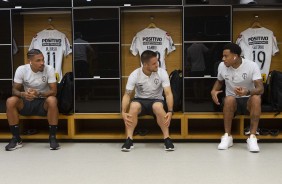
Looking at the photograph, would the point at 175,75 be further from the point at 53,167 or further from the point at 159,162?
the point at 53,167

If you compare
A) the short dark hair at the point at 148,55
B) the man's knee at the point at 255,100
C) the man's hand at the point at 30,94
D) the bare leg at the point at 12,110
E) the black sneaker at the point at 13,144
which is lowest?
the black sneaker at the point at 13,144

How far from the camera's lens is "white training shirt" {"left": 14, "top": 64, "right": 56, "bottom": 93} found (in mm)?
4070

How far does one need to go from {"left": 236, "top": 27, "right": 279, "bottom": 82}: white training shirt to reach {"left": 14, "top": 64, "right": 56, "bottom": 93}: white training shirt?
2446mm

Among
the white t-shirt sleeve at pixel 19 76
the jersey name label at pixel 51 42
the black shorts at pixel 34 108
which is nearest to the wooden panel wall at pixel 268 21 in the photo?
the jersey name label at pixel 51 42

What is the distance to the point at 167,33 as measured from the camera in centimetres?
477

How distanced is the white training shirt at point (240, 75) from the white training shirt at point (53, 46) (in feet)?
6.86

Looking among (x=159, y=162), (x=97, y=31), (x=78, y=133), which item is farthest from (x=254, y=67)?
(x=78, y=133)

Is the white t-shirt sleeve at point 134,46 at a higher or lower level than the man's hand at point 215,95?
higher

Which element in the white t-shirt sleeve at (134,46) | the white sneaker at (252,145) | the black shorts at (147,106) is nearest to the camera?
the white sneaker at (252,145)

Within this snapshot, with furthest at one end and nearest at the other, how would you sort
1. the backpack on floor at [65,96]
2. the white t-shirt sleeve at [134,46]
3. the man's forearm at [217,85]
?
the white t-shirt sleeve at [134,46] < the backpack on floor at [65,96] < the man's forearm at [217,85]

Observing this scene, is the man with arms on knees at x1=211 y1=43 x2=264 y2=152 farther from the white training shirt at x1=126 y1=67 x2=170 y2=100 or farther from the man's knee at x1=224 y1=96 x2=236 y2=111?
the white training shirt at x1=126 y1=67 x2=170 y2=100

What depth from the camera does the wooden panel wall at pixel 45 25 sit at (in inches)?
192

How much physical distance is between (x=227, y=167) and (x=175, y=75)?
4.98 feet

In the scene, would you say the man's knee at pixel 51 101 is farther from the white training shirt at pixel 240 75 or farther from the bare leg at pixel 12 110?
the white training shirt at pixel 240 75
